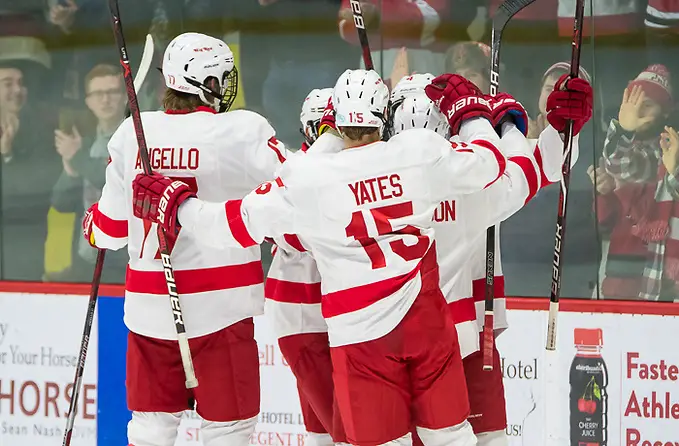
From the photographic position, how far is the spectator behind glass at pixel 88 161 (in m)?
4.64

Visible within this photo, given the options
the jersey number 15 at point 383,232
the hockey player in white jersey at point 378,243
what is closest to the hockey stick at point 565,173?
the hockey player in white jersey at point 378,243

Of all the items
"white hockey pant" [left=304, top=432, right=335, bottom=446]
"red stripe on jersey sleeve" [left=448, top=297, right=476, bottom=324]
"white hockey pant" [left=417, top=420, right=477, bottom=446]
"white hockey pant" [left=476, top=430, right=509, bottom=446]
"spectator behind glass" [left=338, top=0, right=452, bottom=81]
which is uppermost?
"spectator behind glass" [left=338, top=0, right=452, bottom=81]

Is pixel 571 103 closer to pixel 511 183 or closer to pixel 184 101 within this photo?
pixel 511 183

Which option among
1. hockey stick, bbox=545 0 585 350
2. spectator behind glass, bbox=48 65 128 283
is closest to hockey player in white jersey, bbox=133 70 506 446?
hockey stick, bbox=545 0 585 350

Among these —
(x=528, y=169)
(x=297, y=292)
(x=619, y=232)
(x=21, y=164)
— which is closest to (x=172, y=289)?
(x=297, y=292)

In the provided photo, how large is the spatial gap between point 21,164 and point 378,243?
9.50 ft

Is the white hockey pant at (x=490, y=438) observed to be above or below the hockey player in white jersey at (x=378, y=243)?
below

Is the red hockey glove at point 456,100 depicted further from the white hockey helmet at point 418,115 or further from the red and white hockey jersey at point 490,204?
the red and white hockey jersey at point 490,204

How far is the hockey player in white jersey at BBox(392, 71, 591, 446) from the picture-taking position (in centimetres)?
259

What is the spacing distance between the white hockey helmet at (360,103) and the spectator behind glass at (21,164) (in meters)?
2.70

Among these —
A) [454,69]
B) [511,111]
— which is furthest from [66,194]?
[511,111]

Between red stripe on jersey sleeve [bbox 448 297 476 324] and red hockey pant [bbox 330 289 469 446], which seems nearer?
red hockey pant [bbox 330 289 469 446]

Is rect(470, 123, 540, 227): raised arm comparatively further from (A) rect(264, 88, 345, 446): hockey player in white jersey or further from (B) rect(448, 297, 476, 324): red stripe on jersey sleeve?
(A) rect(264, 88, 345, 446): hockey player in white jersey

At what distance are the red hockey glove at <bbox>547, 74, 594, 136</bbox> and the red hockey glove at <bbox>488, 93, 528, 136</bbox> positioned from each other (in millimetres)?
96
